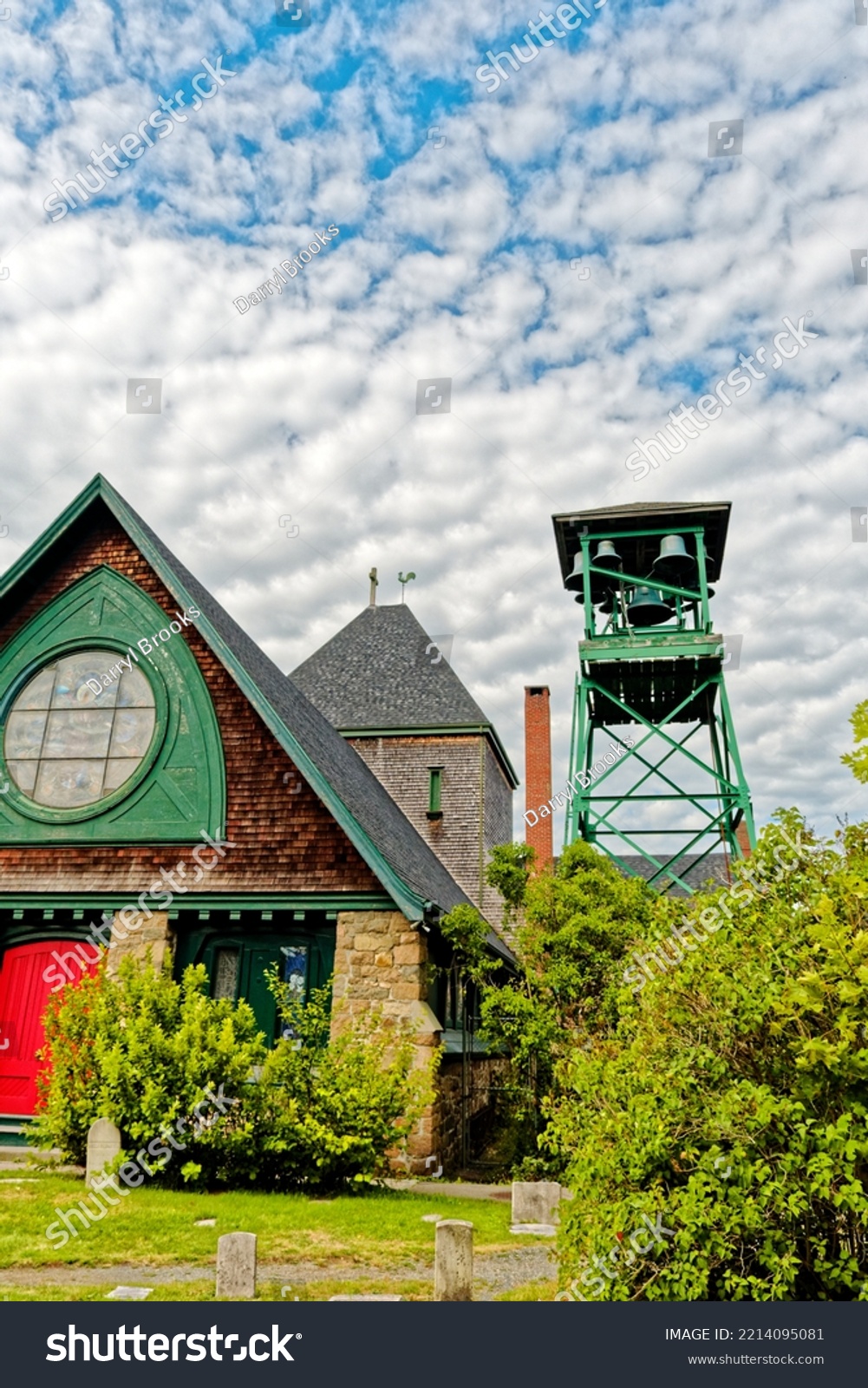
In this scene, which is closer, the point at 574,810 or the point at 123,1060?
the point at 123,1060

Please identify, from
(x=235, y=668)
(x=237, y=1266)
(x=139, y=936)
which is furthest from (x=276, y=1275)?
(x=235, y=668)

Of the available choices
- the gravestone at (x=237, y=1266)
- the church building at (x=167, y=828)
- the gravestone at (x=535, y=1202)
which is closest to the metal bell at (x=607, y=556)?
the church building at (x=167, y=828)

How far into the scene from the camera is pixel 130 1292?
19.4 ft

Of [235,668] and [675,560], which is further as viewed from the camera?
[675,560]

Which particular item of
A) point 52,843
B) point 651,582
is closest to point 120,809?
point 52,843

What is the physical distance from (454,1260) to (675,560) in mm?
16902

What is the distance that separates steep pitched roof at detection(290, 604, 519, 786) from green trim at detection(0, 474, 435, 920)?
1033cm

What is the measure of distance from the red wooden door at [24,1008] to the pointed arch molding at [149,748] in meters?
1.62

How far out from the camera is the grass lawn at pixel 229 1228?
22.5 feet

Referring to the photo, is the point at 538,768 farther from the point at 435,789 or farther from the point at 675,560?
the point at 675,560

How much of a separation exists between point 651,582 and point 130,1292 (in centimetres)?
1673

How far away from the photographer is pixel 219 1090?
9445 millimetres
